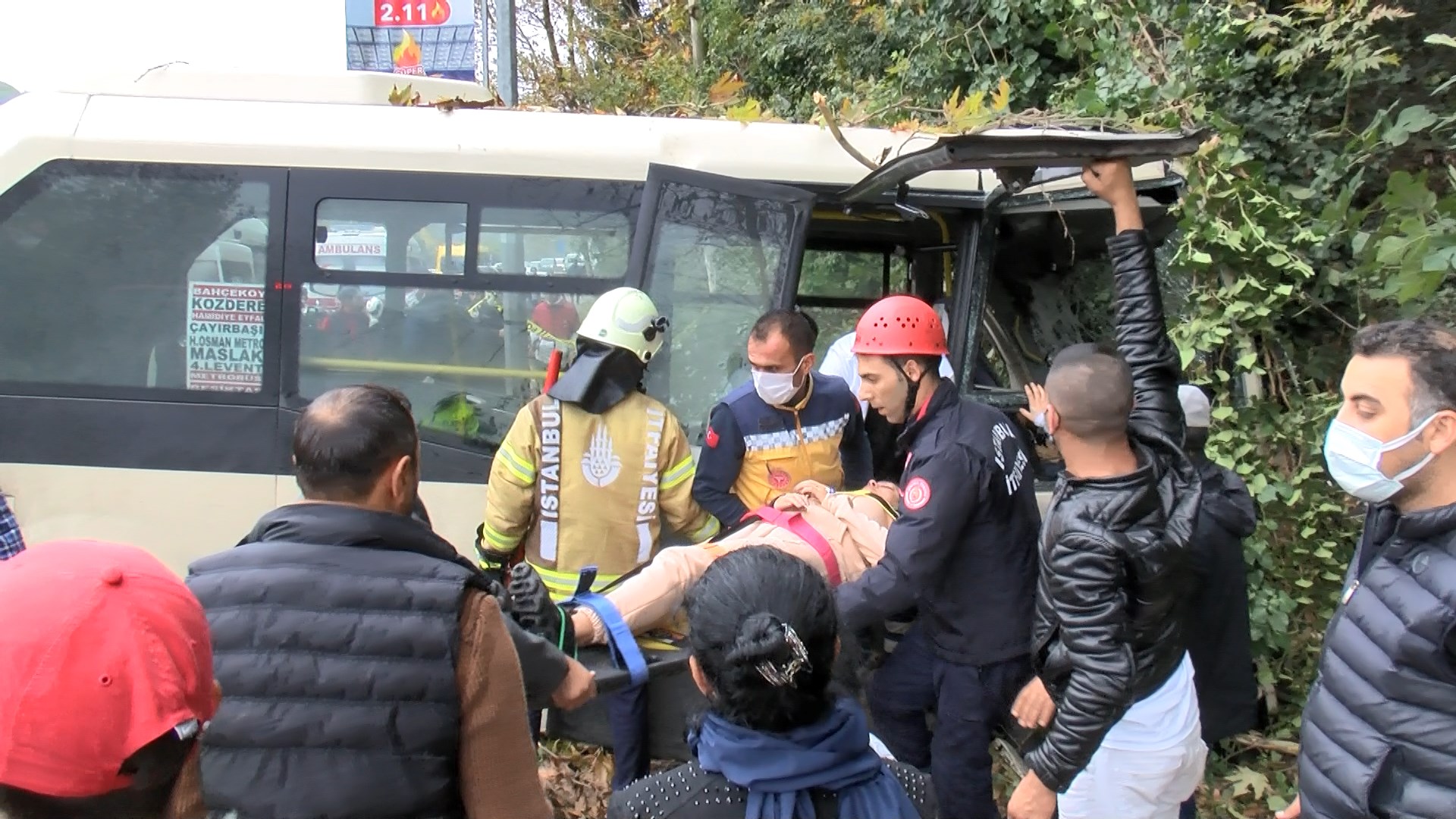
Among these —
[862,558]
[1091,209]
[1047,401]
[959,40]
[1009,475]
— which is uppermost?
[959,40]

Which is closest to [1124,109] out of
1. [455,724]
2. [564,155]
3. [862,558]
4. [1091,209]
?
[1091,209]

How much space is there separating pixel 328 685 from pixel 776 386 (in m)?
2.16

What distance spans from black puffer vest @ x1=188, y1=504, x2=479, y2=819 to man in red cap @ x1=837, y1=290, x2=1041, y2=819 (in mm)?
Result: 1390

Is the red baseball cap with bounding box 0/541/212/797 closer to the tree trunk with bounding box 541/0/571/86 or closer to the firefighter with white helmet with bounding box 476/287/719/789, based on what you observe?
the firefighter with white helmet with bounding box 476/287/719/789

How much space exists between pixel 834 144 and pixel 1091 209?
4.19 ft

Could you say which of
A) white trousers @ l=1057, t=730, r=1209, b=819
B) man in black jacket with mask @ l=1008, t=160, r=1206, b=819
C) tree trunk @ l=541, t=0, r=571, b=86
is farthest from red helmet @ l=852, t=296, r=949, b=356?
tree trunk @ l=541, t=0, r=571, b=86

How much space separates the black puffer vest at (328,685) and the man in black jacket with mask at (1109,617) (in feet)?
4.51

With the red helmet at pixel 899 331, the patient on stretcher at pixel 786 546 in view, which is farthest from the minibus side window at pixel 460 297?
the red helmet at pixel 899 331

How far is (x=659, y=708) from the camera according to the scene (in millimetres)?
3244

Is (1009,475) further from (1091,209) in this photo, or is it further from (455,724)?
(1091,209)

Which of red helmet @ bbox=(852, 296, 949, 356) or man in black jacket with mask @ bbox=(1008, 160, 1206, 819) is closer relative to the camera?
man in black jacket with mask @ bbox=(1008, 160, 1206, 819)

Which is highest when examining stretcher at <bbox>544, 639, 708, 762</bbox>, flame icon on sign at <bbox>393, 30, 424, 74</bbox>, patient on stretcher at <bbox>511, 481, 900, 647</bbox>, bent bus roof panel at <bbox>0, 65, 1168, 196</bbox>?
flame icon on sign at <bbox>393, 30, 424, 74</bbox>

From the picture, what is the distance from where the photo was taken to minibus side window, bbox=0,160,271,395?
4.16m

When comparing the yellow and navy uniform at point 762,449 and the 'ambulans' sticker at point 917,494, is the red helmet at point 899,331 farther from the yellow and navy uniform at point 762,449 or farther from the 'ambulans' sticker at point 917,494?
the yellow and navy uniform at point 762,449
